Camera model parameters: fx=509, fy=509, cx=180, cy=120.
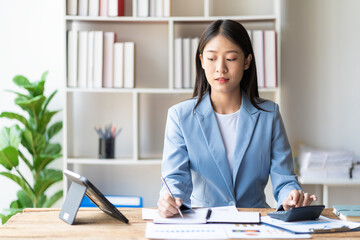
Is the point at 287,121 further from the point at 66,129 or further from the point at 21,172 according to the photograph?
the point at 21,172

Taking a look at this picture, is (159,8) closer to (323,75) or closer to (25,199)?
(323,75)

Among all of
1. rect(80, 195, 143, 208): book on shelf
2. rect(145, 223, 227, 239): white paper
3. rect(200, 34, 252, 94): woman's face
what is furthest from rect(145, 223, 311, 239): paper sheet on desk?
rect(80, 195, 143, 208): book on shelf

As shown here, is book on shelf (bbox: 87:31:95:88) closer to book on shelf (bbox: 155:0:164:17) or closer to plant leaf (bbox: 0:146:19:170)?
book on shelf (bbox: 155:0:164:17)

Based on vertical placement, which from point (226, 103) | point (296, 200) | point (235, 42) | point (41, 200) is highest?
point (235, 42)

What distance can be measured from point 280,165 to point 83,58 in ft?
4.90

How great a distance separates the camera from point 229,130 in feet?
6.72

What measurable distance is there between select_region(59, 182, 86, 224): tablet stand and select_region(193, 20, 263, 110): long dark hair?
26.4 inches

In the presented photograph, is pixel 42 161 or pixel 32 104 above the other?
pixel 32 104

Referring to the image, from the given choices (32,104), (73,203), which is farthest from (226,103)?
(32,104)

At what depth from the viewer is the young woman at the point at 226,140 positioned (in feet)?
6.41

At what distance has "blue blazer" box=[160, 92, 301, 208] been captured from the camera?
1.96 metres

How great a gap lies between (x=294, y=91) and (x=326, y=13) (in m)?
0.52

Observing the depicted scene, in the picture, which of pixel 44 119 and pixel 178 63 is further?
pixel 44 119

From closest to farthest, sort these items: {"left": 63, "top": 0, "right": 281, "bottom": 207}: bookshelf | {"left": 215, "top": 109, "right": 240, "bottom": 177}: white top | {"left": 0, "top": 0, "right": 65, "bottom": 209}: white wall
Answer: {"left": 215, "top": 109, "right": 240, "bottom": 177}: white top < {"left": 63, "top": 0, "right": 281, "bottom": 207}: bookshelf < {"left": 0, "top": 0, "right": 65, "bottom": 209}: white wall
